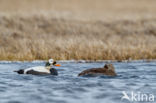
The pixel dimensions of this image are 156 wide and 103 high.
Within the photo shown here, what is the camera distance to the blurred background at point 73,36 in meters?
18.7

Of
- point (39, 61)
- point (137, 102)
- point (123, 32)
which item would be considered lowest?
point (137, 102)

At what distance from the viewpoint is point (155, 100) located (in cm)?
959

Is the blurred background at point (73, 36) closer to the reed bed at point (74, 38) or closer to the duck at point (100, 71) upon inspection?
the reed bed at point (74, 38)

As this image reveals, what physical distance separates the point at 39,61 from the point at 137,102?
9150 millimetres

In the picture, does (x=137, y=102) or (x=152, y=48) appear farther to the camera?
(x=152, y=48)

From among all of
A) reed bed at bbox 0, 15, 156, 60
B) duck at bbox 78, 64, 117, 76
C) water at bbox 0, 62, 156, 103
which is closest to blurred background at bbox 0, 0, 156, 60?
reed bed at bbox 0, 15, 156, 60

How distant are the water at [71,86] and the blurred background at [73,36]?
3.71 meters

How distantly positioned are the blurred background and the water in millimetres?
3712

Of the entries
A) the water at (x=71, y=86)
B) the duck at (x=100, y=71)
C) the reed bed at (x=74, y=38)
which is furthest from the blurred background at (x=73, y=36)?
the duck at (x=100, y=71)

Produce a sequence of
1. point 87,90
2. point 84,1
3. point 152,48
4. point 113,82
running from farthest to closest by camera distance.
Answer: point 84,1 < point 152,48 < point 113,82 < point 87,90

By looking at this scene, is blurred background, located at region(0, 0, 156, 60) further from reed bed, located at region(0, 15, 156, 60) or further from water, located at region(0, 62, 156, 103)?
water, located at region(0, 62, 156, 103)

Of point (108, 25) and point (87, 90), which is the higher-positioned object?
point (108, 25)

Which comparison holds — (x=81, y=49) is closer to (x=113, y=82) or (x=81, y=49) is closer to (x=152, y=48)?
(x=152, y=48)

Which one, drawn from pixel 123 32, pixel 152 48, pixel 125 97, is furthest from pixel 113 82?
pixel 123 32
